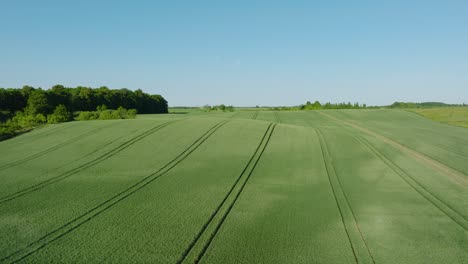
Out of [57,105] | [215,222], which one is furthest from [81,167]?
[57,105]

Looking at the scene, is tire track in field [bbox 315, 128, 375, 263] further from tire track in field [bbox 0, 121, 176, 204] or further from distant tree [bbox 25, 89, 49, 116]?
distant tree [bbox 25, 89, 49, 116]

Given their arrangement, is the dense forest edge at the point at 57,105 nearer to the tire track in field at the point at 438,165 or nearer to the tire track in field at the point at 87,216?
the tire track in field at the point at 87,216

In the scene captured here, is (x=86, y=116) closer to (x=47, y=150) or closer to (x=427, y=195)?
(x=47, y=150)

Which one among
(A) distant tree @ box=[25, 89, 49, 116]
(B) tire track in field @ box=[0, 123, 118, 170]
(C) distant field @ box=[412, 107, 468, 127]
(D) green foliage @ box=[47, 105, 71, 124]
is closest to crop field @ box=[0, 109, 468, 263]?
(B) tire track in field @ box=[0, 123, 118, 170]

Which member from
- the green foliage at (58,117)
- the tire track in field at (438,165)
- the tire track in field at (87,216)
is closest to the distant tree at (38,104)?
the green foliage at (58,117)

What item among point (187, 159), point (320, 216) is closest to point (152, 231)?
point (320, 216)

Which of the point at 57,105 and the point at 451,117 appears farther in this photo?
the point at 57,105
